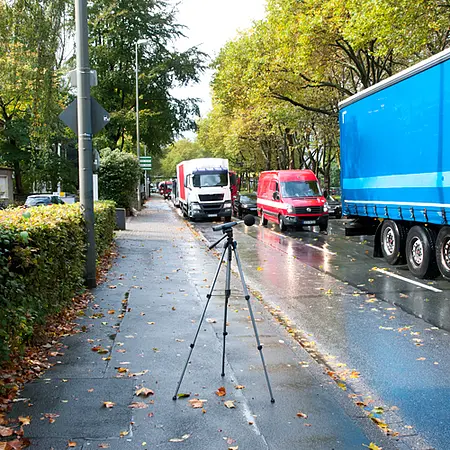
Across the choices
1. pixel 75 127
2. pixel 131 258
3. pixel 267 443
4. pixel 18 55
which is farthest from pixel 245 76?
pixel 267 443

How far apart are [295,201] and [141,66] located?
2493cm

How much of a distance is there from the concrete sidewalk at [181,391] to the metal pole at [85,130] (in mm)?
1526

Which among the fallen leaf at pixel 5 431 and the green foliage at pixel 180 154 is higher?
the green foliage at pixel 180 154

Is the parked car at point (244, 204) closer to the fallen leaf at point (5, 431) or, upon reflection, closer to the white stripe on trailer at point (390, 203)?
the white stripe on trailer at point (390, 203)

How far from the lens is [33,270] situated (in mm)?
5523

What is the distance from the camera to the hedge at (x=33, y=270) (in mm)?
4703

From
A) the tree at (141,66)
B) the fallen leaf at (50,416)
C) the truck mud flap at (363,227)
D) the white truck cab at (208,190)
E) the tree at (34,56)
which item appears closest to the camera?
the fallen leaf at (50,416)

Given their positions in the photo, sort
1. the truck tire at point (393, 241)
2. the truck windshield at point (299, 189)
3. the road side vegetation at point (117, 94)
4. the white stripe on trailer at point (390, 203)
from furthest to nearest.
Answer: the road side vegetation at point (117, 94)
the truck windshield at point (299, 189)
the truck tire at point (393, 241)
the white stripe on trailer at point (390, 203)

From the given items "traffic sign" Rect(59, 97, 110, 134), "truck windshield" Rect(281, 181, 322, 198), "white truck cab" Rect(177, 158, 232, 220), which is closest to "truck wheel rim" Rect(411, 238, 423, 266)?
"traffic sign" Rect(59, 97, 110, 134)

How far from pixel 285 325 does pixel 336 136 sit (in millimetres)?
29127

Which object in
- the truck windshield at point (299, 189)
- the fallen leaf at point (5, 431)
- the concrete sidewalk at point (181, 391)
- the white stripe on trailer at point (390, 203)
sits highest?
the truck windshield at point (299, 189)

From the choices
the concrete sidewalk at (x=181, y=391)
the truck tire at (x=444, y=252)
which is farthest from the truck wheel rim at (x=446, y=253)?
the concrete sidewalk at (x=181, y=391)

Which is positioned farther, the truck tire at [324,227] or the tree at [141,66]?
the tree at [141,66]

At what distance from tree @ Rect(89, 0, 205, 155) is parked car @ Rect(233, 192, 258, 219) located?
1125 cm
